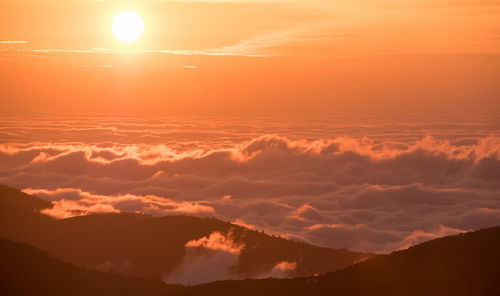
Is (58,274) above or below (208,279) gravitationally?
below

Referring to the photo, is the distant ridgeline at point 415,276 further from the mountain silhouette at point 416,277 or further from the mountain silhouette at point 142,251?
the mountain silhouette at point 142,251

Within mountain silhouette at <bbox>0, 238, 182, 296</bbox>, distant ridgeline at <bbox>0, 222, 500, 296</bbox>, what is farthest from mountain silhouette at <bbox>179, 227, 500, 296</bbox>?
mountain silhouette at <bbox>0, 238, 182, 296</bbox>

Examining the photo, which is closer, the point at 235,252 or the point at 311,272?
the point at 311,272

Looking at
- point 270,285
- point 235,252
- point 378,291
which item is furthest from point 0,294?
point 235,252

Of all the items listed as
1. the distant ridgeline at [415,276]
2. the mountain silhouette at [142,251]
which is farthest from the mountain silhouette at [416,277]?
the mountain silhouette at [142,251]

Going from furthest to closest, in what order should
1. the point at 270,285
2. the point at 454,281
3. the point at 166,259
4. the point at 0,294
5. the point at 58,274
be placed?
1. the point at 166,259
2. the point at 58,274
3. the point at 0,294
4. the point at 270,285
5. the point at 454,281

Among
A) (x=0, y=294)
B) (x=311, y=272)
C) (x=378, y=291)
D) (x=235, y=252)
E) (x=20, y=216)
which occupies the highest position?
(x=20, y=216)

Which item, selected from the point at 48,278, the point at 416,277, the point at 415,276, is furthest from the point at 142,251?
the point at 416,277

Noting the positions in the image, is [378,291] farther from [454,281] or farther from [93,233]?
[93,233]
